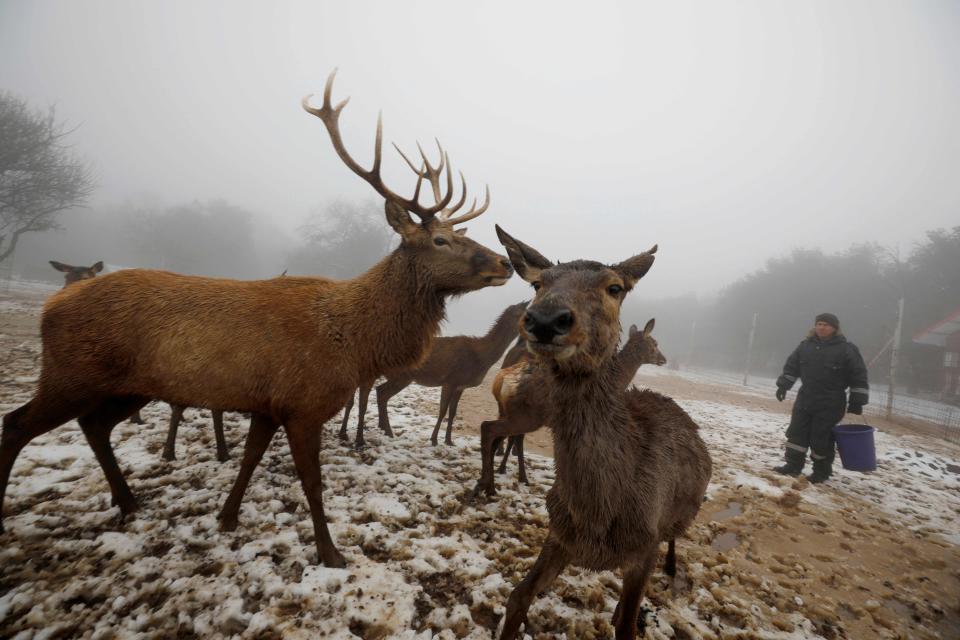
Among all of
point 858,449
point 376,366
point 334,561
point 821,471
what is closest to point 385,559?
point 334,561

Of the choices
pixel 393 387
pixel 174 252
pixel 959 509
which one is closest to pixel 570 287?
pixel 393 387

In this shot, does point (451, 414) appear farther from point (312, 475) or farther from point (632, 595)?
point (632, 595)

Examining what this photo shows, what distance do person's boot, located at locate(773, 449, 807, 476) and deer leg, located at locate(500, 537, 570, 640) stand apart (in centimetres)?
664

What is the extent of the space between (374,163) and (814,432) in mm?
8439

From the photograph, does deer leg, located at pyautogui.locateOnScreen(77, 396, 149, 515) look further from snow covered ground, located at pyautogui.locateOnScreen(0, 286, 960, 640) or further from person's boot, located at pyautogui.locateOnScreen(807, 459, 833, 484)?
person's boot, located at pyautogui.locateOnScreen(807, 459, 833, 484)

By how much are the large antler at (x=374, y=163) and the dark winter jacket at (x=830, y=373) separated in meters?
6.71

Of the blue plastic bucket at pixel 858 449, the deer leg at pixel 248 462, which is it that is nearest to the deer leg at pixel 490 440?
the deer leg at pixel 248 462

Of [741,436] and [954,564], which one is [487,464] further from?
[741,436]

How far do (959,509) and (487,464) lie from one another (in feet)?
24.6

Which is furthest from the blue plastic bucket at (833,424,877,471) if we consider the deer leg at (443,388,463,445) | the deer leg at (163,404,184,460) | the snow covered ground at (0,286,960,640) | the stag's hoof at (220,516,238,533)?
the deer leg at (163,404,184,460)

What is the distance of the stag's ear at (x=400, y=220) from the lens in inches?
139

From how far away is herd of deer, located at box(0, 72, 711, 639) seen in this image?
2203mm

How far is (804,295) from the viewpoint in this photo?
3553cm

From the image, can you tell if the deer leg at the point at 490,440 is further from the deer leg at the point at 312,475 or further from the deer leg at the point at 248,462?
the deer leg at the point at 248,462
